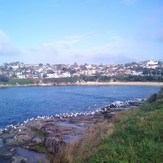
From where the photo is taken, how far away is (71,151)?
1430 cm

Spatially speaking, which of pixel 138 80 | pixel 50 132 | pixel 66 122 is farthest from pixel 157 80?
pixel 50 132

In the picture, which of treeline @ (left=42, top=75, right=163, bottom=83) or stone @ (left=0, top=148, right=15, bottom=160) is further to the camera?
treeline @ (left=42, top=75, right=163, bottom=83)

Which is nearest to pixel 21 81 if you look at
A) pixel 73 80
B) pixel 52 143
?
pixel 73 80

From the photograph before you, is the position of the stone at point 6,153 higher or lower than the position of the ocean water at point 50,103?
higher

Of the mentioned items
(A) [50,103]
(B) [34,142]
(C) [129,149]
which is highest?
(C) [129,149]

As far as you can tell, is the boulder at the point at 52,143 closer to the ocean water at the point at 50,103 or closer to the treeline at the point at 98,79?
the ocean water at the point at 50,103

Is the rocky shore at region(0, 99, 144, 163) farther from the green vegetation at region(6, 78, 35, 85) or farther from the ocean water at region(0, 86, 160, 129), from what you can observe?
the green vegetation at region(6, 78, 35, 85)

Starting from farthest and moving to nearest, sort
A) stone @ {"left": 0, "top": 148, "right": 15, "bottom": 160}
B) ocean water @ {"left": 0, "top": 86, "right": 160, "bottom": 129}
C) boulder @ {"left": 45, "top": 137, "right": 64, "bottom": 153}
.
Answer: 1. ocean water @ {"left": 0, "top": 86, "right": 160, "bottom": 129}
2. boulder @ {"left": 45, "top": 137, "right": 64, "bottom": 153}
3. stone @ {"left": 0, "top": 148, "right": 15, "bottom": 160}

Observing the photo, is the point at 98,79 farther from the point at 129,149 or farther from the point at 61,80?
the point at 129,149

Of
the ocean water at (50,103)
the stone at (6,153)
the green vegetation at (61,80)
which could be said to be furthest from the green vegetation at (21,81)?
the stone at (6,153)

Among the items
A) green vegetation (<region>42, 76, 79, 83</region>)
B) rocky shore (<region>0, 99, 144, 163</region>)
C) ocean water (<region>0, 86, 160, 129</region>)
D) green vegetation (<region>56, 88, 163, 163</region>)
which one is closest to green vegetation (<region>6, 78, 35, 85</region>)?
green vegetation (<region>42, 76, 79, 83</region>)

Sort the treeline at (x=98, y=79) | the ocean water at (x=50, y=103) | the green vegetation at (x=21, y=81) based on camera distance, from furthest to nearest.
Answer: the green vegetation at (x=21, y=81) → the treeline at (x=98, y=79) → the ocean water at (x=50, y=103)

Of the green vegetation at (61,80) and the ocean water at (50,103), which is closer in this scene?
the ocean water at (50,103)

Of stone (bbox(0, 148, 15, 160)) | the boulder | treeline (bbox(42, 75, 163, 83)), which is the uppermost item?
treeline (bbox(42, 75, 163, 83))
